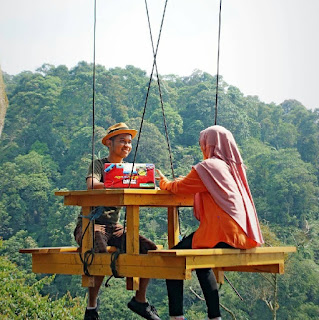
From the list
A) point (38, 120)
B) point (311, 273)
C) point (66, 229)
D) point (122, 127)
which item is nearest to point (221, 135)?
point (122, 127)

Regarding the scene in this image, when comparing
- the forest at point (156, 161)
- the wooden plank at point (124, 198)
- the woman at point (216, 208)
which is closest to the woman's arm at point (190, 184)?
the woman at point (216, 208)

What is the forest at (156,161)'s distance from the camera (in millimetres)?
44438

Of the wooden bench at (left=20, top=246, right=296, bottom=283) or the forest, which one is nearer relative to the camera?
the wooden bench at (left=20, top=246, right=296, bottom=283)

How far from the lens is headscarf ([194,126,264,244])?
6.17 m

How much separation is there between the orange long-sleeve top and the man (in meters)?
0.60

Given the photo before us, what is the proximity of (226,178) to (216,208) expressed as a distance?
21 centimetres

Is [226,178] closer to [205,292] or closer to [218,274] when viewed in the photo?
[205,292]

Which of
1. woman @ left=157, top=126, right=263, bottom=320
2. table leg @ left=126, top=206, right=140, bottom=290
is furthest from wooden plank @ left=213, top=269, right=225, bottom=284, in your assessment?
table leg @ left=126, top=206, right=140, bottom=290

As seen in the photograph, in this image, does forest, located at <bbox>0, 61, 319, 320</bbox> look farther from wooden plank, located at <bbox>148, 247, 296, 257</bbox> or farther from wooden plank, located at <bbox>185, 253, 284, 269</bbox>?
wooden plank, located at <bbox>148, 247, 296, 257</bbox>

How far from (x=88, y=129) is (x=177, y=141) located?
790 cm

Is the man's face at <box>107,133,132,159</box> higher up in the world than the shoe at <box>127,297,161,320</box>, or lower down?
higher up

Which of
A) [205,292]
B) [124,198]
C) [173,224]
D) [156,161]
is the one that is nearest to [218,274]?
[173,224]

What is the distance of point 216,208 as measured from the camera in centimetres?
621

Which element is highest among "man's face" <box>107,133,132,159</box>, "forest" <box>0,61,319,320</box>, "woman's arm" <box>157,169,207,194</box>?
"man's face" <box>107,133,132,159</box>
